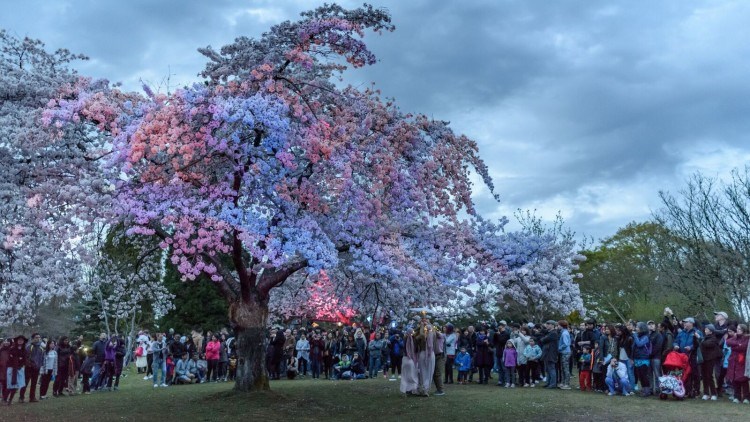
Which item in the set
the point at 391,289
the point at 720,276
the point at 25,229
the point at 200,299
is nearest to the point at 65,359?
the point at 25,229

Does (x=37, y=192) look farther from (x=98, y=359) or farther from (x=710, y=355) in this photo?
(x=710, y=355)

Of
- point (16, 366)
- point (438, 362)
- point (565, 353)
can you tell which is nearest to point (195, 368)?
point (16, 366)

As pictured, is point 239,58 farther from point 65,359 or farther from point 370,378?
point 370,378

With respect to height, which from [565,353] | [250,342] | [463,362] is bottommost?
[463,362]

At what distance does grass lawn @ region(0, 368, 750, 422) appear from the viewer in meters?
→ 14.9

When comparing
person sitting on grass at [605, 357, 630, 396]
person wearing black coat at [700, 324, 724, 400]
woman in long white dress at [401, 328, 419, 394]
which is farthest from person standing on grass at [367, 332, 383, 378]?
person wearing black coat at [700, 324, 724, 400]

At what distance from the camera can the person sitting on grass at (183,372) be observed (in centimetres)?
2638

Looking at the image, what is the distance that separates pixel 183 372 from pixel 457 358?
10521 mm

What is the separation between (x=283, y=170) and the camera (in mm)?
16141

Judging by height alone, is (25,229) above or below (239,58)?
below

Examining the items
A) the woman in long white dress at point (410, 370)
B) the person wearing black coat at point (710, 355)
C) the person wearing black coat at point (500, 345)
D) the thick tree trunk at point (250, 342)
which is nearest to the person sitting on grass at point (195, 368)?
the thick tree trunk at point (250, 342)

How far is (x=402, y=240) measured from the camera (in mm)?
18234

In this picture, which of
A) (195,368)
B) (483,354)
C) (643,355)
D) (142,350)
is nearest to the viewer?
(643,355)

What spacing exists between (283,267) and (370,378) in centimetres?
967
